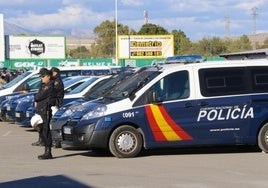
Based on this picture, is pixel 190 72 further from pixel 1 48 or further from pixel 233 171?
pixel 1 48

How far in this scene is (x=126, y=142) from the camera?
434 inches

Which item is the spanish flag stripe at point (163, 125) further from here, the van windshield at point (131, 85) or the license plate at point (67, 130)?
the license plate at point (67, 130)

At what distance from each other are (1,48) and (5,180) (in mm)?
46794

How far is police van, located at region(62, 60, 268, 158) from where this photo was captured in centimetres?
1099

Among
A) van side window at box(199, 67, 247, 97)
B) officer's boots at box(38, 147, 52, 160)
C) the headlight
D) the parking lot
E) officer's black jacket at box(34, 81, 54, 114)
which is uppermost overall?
van side window at box(199, 67, 247, 97)

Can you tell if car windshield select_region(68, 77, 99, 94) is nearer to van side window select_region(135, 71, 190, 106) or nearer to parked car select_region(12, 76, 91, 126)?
parked car select_region(12, 76, 91, 126)

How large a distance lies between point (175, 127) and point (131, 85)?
124 centimetres

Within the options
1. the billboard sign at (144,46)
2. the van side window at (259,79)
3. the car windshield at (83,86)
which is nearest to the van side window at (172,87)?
the van side window at (259,79)

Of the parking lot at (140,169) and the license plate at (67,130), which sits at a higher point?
the license plate at (67,130)

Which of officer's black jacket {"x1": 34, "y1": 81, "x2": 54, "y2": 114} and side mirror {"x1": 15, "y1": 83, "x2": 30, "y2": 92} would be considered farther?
side mirror {"x1": 15, "y1": 83, "x2": 30, "y2": 92}

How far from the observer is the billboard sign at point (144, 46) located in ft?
166

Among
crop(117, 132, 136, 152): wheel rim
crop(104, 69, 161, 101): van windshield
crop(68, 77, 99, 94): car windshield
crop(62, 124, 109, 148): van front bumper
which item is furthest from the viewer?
crop(68, 77, 99, 94): car windshield

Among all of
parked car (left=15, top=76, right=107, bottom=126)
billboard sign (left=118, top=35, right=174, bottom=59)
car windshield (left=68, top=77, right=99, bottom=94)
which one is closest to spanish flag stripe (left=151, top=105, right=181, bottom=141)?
parked car (left=15, top=76, right=107, bottom=126)

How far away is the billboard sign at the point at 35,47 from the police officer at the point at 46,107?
45.2m
